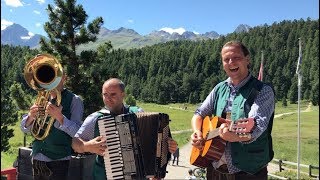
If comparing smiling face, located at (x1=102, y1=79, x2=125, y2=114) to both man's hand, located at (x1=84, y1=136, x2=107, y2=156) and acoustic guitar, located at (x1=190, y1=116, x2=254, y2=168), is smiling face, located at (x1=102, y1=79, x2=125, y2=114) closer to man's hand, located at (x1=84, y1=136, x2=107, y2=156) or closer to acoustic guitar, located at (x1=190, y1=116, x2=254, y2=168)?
man's hand, located at (x1=84, y1=136, x2=107, y2=156)

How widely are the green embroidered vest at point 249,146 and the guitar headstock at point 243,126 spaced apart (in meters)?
0.30

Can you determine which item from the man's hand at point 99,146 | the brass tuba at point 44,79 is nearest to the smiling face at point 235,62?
the man's hand at point 99,146

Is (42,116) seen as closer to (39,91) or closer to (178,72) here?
(39,91)

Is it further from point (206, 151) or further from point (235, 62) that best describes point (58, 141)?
point (235, 62)

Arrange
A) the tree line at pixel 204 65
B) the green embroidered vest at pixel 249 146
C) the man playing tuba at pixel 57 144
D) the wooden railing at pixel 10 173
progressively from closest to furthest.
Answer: the green embroidered vest at pixel 249 146, the man playing tuba at pixel 57 144, the wooden railing at pixel 10 173, the tree line at pixel 204 65

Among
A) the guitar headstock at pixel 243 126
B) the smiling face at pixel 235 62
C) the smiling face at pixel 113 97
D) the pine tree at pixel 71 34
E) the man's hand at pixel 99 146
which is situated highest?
the pine tree at pixel 71 34

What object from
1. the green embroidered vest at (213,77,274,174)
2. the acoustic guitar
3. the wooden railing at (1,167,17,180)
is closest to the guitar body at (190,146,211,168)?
the acoustic guitar

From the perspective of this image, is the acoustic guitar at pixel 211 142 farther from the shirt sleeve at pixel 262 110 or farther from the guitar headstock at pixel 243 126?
the shirt sleeve at pixel 262 110

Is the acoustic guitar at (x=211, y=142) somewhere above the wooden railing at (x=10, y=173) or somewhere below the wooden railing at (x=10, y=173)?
above

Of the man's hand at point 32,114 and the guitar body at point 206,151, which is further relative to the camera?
the man's hand at point 32,114

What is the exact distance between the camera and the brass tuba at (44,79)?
4.27 m

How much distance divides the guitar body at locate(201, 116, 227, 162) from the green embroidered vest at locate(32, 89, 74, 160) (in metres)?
1.67

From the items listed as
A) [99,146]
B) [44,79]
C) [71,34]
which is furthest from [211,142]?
[71,34]

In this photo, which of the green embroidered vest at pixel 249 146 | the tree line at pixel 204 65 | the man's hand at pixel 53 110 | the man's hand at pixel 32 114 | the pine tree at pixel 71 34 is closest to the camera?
the green embroidered vest at pixel 249 146
